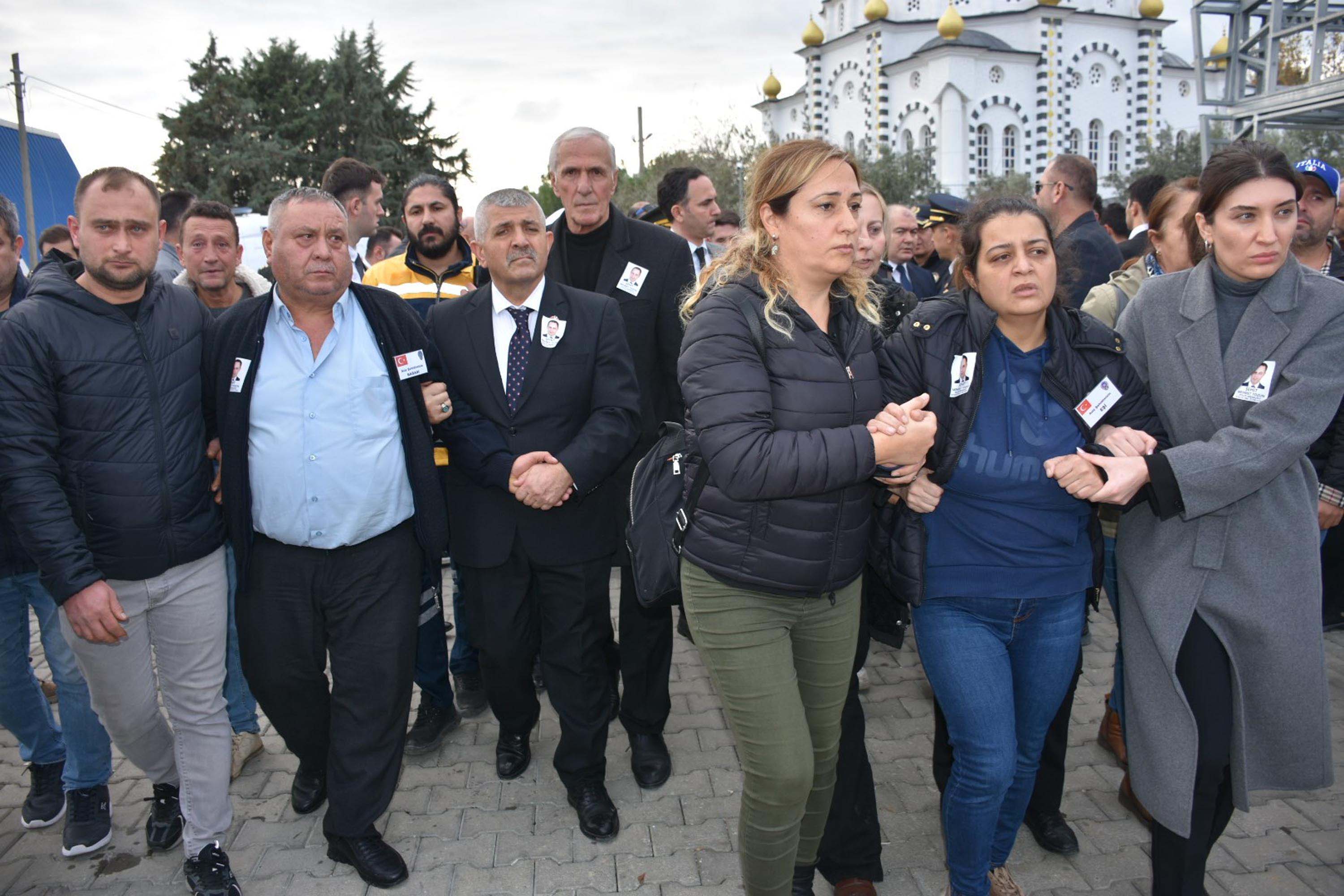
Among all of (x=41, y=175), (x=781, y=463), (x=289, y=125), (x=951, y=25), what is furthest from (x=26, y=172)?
(x=951, y=25)

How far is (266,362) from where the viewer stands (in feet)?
10.7

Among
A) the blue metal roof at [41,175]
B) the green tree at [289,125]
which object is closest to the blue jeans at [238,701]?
the blue metal roof at [41,175]

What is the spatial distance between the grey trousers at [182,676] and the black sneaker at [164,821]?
0.23 meters

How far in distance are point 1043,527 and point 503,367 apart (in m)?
2.05

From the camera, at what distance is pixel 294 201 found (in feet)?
10.7

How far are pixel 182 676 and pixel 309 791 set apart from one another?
31.5 inches

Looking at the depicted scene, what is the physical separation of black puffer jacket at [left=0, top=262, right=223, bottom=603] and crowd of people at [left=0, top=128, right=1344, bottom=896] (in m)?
0.01

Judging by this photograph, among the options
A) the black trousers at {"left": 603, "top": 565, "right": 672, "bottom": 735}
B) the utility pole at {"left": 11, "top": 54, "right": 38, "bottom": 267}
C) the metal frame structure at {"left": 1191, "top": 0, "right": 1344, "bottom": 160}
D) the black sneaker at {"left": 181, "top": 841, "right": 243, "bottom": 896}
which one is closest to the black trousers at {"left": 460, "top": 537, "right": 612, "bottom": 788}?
the black trousers at {"left": 603, "top": 565, "right": 672, "bottom": 735}

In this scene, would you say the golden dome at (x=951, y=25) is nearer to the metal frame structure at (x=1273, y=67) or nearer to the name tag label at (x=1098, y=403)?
the metal frame structure at (x=1273, y=67)

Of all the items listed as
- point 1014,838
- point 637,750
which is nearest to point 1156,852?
point 1014,838

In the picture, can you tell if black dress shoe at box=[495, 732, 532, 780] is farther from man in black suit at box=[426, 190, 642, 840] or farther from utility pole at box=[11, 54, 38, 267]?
utility pole at box=[11, 54, 38, 267]

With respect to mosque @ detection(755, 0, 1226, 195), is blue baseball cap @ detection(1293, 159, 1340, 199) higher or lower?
lower

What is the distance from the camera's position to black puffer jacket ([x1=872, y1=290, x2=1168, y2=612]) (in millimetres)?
2725

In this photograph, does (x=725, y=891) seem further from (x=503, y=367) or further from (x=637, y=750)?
(x=503, y=367)
